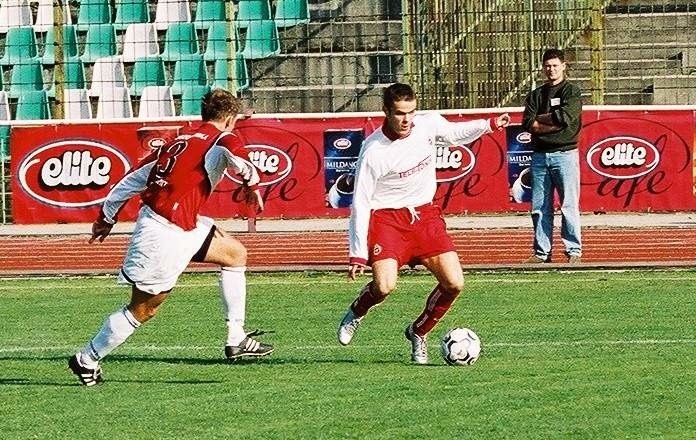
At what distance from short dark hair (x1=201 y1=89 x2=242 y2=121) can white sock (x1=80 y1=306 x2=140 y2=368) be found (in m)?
1.22

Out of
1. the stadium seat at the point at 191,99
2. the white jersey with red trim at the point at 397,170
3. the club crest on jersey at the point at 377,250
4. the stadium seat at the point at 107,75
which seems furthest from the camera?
the stadium seat at the point at 107,75

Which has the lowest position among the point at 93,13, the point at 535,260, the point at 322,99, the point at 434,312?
the point at 535,260

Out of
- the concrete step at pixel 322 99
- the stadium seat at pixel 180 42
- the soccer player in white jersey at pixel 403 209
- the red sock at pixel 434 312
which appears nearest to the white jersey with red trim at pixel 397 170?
the soccer player in white jersey at pixel 403 209

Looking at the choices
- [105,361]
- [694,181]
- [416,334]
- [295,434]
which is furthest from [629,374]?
[694,181]

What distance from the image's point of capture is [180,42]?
2247cm

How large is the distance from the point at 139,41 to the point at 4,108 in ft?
6.97

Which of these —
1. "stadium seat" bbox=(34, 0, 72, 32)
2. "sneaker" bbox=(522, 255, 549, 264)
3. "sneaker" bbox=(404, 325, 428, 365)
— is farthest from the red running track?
"sneaker" bbox=(404, 325, 428, 365)

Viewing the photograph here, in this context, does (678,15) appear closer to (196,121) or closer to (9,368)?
(196,121)

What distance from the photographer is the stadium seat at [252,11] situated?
74.8 ft

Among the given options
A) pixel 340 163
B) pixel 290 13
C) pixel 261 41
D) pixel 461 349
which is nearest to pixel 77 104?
pixel 261 41

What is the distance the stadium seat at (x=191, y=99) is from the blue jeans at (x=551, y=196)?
783 centimetres

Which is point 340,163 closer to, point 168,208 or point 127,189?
point 127,189

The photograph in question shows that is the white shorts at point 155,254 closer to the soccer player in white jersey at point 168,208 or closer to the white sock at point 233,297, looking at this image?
the soccer player in white jersey at point 168,208

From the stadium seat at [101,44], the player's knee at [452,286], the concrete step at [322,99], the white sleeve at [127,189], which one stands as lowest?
the concrete step at [322,99]
